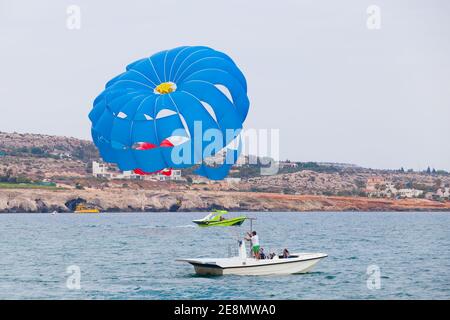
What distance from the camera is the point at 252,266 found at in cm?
3619

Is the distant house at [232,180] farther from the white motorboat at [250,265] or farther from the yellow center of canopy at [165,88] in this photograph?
the white motorboat at [250,265]

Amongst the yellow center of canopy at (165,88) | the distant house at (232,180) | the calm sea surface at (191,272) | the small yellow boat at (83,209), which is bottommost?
the small yellow boat at (83,209)

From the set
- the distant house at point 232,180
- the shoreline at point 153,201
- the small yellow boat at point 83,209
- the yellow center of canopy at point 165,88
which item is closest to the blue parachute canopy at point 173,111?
the yellow center of canopy at point 165,88

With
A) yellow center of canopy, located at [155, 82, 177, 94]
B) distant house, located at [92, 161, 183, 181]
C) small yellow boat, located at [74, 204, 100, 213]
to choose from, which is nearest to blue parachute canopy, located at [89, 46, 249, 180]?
yellow center of canopy, located at [155, 82, 177, 94]

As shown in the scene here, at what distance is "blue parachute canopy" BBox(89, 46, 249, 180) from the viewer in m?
36.1

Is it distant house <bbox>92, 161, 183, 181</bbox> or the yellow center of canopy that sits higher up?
the yellow center of canopy

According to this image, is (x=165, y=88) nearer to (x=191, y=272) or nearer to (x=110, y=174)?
(x=191, y=272)

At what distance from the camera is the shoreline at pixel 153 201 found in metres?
154

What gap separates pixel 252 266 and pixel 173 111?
6.63 meters

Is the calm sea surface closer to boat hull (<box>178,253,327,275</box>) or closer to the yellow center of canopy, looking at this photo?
boat hull (<box>178,253,327,275</box>)

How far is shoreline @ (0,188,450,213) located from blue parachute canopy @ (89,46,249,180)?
117 meters

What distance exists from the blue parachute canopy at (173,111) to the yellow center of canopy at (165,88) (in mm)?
40

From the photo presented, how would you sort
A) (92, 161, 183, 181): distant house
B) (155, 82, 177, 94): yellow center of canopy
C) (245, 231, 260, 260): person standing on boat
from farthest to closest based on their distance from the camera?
(92, 161, 183, 181): distant house → (155, 82, 177, 94): yellow center of canopy → (245, 231, 260, 260): person standing on boat

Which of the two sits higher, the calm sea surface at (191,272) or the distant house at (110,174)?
the distant house at (110,174)
